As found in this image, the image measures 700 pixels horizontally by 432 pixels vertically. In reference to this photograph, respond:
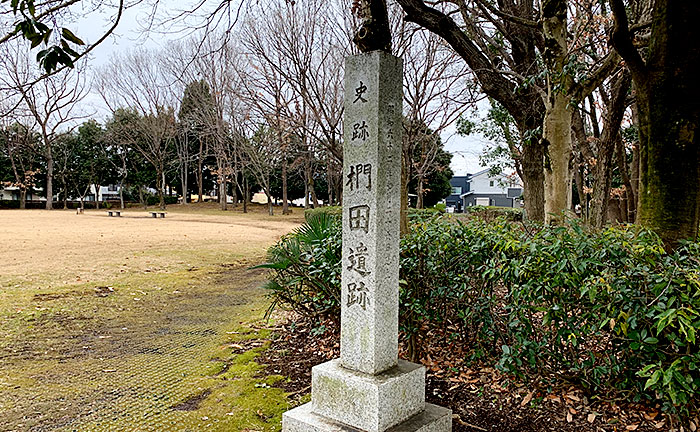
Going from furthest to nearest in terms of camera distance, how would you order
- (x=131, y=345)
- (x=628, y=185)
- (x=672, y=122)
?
(x=628, y=185)
(x=131, y=345)
(x=672, y=122)

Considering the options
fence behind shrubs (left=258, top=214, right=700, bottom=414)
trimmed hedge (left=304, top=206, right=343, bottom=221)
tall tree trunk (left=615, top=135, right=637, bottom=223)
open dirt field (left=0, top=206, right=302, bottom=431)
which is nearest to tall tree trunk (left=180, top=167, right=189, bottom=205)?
trimmed hedge (left=304, top=206, right=343, bottom=221)

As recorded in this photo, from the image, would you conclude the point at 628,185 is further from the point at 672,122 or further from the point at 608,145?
the point at 672,122

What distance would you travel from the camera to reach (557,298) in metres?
3.09

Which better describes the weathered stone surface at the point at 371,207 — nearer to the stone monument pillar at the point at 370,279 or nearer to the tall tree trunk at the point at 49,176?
the stone monument pillar at the point at 370,279

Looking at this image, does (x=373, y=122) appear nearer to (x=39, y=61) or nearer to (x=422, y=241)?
(x=422, y=241)

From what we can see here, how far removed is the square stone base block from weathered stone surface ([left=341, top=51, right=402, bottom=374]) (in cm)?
33

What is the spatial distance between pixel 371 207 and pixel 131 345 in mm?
3847

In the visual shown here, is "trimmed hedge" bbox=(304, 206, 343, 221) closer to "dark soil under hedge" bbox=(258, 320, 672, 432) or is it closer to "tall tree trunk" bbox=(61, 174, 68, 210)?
"dark soil under hedge" bbox=(258, 320, 672, 432)

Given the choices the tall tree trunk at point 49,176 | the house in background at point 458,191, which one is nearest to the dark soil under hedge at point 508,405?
the tall tree trunk at point 49,176

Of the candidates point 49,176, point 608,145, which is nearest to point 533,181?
point 608,145

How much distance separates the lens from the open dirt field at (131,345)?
136 inches

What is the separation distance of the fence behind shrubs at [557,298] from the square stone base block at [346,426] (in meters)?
0.67

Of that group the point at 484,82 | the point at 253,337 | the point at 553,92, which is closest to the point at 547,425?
the point at 253,337

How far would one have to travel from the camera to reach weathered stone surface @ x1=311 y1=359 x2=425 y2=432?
102 inches
